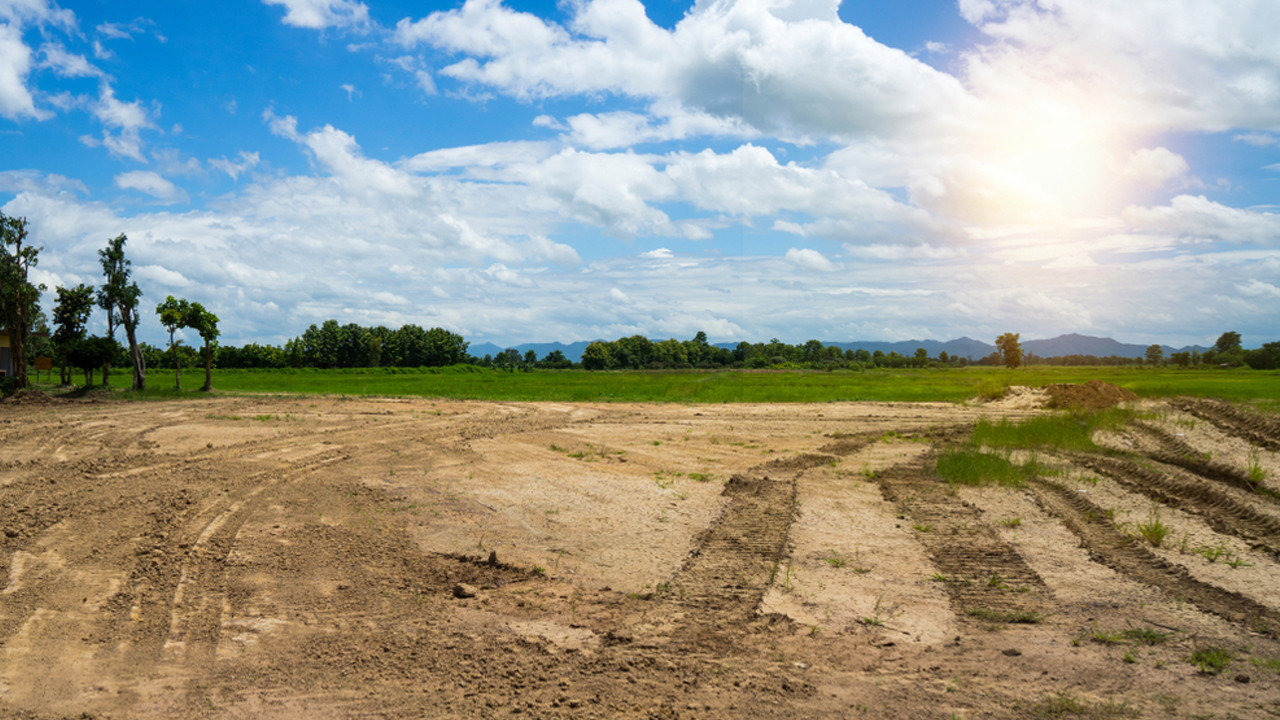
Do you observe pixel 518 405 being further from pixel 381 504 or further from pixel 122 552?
pixel 122 552

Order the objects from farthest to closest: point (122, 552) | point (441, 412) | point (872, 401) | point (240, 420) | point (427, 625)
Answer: point (872, 401) < point (441, 412) < point (240, 420) < point (122, 552) < point (427, 625)

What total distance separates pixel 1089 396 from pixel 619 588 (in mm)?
29602

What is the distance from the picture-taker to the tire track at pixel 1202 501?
9.98 m

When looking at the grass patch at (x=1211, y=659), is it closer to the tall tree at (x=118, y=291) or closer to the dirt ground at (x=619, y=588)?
the dirt ground at (x=619, y=588)

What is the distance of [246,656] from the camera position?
5.64 metres

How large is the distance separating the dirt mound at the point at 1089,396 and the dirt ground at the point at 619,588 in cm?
1397

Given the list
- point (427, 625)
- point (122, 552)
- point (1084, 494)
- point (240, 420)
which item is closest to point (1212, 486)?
point (1084, 494)

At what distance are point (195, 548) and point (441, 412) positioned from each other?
18.3 meters

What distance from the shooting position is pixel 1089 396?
29344 millimetres

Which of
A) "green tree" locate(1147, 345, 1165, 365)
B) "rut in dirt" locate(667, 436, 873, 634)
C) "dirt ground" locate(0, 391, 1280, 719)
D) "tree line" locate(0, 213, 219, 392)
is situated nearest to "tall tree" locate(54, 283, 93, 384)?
"tree line" locate(0, 213, 219, 392)

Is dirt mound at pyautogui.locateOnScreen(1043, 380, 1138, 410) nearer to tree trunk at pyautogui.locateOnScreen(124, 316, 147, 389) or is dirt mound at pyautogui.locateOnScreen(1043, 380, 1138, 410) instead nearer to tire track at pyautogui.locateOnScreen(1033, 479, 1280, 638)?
tire track at pyautogui.locateOnScreen(1033, 479, 1280, 638)

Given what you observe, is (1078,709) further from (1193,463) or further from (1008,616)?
(1193,463)

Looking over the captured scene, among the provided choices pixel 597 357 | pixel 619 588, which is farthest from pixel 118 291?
pixel 597 357

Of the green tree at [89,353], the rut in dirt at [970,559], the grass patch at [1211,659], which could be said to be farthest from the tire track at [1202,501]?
the green tree at [89,353]
